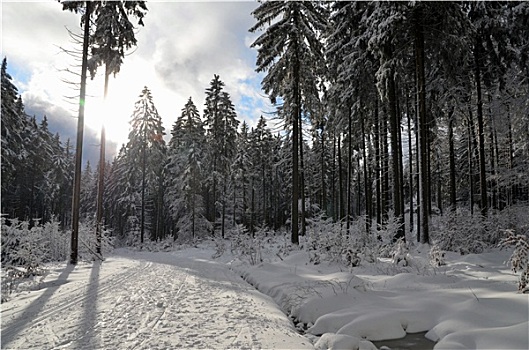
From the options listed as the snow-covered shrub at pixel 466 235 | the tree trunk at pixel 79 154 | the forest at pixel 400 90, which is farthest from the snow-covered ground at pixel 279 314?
the tree trunk at pixel 79 154

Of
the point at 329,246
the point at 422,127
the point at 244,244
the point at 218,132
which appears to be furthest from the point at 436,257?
the point at 218,132

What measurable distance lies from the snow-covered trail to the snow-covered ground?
0.02 metres

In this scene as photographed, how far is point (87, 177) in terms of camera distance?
2653 inches

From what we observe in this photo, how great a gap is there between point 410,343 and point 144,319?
393cm

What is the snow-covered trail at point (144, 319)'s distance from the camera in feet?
13.4

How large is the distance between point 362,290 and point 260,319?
2.26 meters

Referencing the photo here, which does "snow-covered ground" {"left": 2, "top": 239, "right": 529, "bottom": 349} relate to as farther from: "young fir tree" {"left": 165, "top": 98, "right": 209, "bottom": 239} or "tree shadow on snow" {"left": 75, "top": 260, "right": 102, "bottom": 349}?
"young fir tree" {"left": 165, "top": 98, "right": 209, "bottom": 239}

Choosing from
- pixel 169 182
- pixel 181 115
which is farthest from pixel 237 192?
pixel 181 115

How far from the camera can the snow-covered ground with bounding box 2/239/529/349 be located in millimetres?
4000

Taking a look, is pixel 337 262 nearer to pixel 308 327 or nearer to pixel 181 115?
pixel 308 327

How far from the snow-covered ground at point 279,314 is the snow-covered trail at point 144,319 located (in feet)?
0.05

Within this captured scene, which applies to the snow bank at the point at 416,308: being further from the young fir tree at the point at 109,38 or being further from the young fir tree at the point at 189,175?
the young fir tree at the point at 189,175

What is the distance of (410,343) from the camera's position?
13.6 feet

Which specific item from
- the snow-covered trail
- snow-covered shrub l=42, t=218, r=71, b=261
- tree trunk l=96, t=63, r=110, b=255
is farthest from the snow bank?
snow-covered shrub l=42, t=218, r=71, b=261
